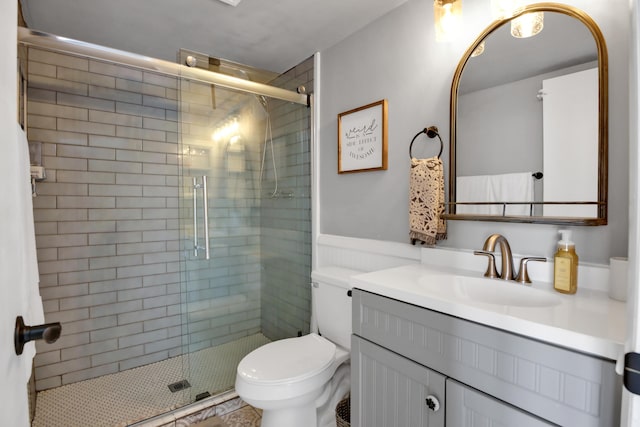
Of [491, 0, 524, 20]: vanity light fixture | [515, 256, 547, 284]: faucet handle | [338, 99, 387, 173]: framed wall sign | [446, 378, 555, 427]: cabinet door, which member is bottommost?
[446, 378, 555, 427]: cabinet door

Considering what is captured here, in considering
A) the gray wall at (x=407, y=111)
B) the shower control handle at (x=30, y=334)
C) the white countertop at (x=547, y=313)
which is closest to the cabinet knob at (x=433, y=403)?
the white countertop at (x=547, y=313)

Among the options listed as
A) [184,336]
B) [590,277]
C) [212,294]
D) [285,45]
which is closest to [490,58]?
[590,277]

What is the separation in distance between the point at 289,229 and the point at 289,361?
1.00 metres

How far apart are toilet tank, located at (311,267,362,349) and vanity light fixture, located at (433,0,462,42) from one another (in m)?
1.29

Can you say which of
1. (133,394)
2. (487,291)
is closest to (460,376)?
(487,291)

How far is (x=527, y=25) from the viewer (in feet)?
4.33

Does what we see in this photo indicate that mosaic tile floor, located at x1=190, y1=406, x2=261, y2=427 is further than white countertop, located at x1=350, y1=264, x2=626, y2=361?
Yes

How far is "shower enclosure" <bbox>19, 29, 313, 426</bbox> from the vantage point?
2016 mm

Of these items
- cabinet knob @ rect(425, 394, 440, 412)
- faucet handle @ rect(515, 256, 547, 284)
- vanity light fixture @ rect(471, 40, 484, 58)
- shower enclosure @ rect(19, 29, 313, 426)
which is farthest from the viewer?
shower enclosure @ rect(19, 29, 313, 426)

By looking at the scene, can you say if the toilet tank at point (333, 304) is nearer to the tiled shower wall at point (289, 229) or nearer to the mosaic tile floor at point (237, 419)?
the tiled shower wall at point (289, 229)

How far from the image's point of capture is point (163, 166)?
8.54 ft

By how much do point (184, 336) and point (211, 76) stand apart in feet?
5.26

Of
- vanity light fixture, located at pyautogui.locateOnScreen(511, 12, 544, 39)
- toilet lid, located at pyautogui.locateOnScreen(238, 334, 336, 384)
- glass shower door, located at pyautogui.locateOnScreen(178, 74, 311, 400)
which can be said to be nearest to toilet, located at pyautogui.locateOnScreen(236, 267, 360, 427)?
toilet lid, located at pyautogui.locateOnScreen(238, 334, 336, 384)

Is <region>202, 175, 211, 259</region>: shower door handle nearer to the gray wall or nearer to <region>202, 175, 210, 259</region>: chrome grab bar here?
<region>202, 175, 210, 259</region>: chrome grab bar
